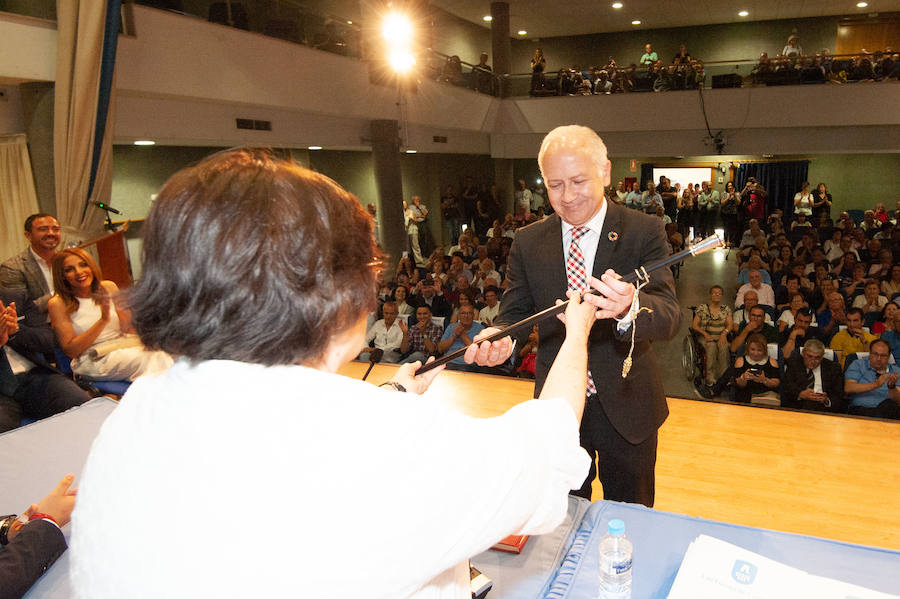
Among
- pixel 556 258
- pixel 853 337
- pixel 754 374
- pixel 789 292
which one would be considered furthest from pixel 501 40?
pixel 556 258

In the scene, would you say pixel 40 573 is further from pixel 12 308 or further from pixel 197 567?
pixel 12 308

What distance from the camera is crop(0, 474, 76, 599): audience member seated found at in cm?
132

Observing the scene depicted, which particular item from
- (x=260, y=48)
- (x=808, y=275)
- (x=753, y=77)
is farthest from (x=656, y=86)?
(x=260, y=48)

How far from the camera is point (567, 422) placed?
768 mm

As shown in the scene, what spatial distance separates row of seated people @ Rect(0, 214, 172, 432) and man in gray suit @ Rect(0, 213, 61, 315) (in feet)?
0.17

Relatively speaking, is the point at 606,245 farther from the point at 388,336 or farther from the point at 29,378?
the point at 388,336

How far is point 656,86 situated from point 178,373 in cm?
1216

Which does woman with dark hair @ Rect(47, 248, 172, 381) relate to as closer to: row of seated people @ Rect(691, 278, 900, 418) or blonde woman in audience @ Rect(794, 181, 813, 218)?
row of seated people @ Rect(691, 278, 900, 418)

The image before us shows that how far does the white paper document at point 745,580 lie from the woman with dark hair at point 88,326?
2808mm

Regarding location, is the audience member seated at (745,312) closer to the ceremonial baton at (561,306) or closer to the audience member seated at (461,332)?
the audience member seated at (461,332)

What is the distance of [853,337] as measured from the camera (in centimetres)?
446

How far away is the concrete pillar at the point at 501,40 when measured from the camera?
12.3m

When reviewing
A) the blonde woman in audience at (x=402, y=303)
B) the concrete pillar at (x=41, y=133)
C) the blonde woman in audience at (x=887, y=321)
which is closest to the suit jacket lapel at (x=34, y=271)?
the concrete pillar at (x=41, y=133)

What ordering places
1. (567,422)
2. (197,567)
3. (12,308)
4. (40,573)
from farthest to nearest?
1. (12,308)
2. (40,573)
3. (567,422)
4. (197,567)
